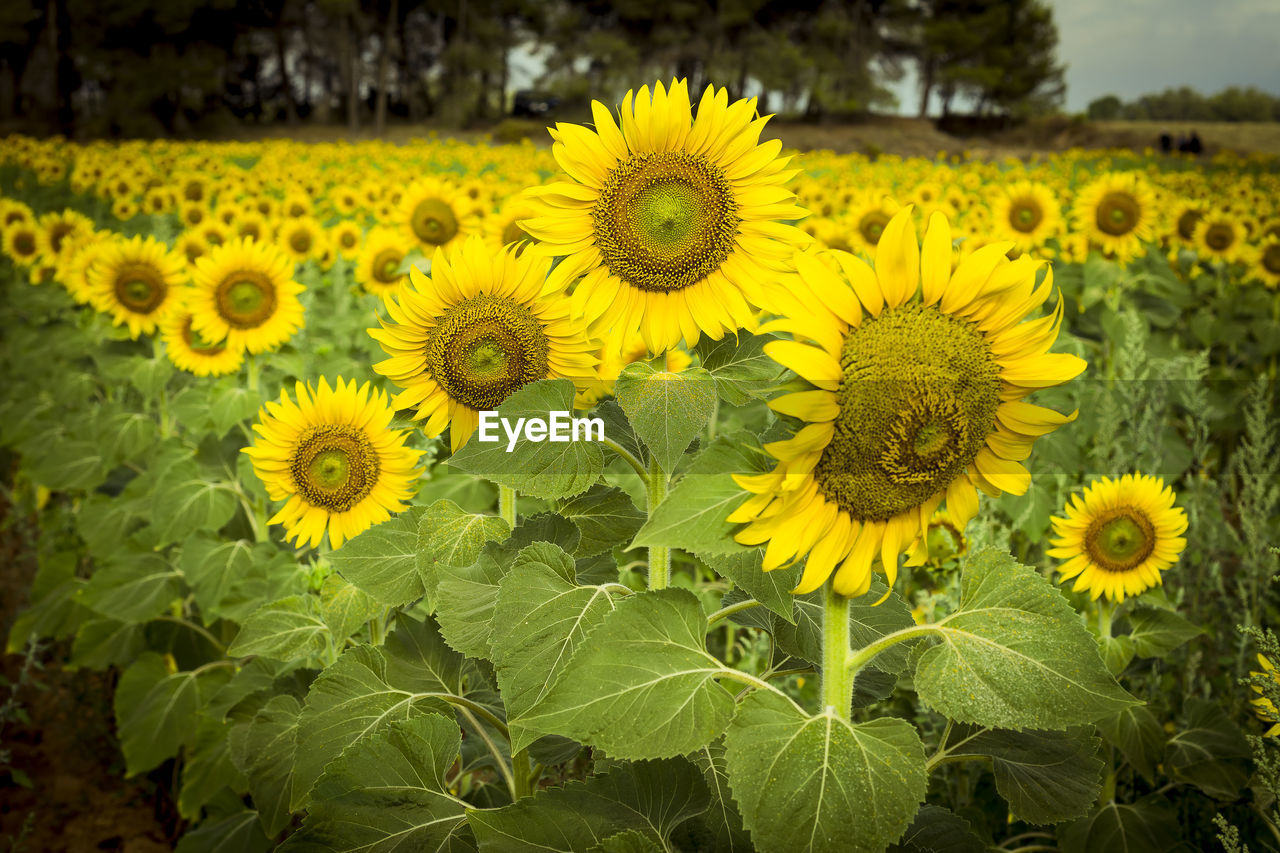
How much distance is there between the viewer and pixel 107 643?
12.2 ft

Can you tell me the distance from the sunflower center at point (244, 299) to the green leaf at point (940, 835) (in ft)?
9.58

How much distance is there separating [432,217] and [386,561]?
135 inches

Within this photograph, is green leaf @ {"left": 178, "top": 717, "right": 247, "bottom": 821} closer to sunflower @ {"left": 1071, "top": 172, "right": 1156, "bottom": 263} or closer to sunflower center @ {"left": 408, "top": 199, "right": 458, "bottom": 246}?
sunflower center @ {"left": 408, "top": 199, "right": 458, "bottom": 246}

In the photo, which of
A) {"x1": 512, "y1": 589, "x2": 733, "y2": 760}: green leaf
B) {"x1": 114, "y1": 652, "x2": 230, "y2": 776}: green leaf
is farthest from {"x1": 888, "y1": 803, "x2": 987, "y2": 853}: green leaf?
{"x1": 114, "y1": 652, "x2": 230, "y2": 776}: green leaf

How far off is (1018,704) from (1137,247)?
535 cm

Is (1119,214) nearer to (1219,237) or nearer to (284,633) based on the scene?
(1219,237)

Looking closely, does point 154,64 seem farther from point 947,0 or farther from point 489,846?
point 489,846

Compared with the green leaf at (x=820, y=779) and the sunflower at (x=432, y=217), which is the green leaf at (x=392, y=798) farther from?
the sunflower at (x=432, y=217)

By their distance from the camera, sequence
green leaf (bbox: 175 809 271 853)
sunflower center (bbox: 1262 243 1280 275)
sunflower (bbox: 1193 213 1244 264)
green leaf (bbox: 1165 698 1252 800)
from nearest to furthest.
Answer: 1. green leaf (bbox: 1165 698 1252 800)
2. green leaf (bbox: 175 809 271 853)
3. sunflower center (bbox: 1262 243 1280 275)
4. sunflower (bbox: 1193 213 1244 264)

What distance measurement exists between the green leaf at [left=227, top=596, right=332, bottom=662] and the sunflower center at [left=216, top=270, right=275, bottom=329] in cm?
159

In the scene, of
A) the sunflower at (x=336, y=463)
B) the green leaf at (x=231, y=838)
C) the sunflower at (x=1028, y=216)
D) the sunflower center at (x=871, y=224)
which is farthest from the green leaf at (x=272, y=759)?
the sunflower at (x=1028, y=216)

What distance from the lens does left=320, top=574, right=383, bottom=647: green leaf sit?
1.79m

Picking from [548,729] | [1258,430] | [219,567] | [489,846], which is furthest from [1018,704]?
[1258,430]

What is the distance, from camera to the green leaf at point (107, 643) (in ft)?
12.1
